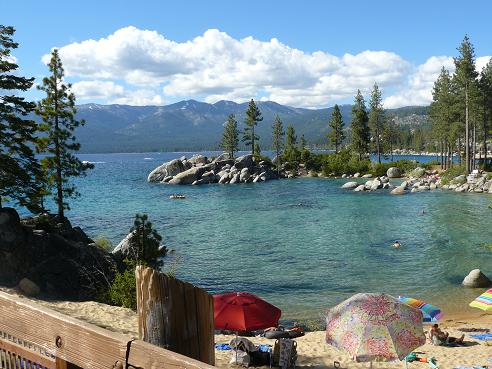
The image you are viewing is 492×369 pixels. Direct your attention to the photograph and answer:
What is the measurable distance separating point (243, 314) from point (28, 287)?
11.5 meters

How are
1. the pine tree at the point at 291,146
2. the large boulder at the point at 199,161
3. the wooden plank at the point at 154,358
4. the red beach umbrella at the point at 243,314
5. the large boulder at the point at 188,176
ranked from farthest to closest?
the pine tree at the point at 291,146, the large boulder at the point at 199,161, the large boulder at the point at 188,176, the red beach umbrella at the point at 243,314, the wooden plank at the point at 154,358

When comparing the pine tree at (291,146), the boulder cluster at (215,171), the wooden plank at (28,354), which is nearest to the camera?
the wooden plank at (28,354)

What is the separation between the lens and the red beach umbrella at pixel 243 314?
13430 mm

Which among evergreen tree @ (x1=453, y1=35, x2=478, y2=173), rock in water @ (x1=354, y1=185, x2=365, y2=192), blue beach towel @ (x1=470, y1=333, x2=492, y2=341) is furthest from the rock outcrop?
evergreen tree @ (x1=453, y1=35, x2=478, y2=173)

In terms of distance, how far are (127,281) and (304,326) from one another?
24.6 ft

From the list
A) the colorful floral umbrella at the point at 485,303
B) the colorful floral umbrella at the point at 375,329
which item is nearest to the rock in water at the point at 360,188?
the colorful floral umbrella at the point at 485,303

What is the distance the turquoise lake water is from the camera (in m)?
24.1

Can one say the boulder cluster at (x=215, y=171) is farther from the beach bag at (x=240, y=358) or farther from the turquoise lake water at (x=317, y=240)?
the beach bag at (x=240, y=358)

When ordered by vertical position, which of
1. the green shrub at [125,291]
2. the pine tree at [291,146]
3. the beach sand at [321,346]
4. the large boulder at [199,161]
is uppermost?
the pine tree at [291,146]

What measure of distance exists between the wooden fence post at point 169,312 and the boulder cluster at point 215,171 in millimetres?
84128

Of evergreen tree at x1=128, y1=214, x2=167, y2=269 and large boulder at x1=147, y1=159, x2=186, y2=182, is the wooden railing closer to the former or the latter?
evergreen tree at x1=128, y1=214, x2=167, y2=269

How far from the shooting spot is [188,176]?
292 feet

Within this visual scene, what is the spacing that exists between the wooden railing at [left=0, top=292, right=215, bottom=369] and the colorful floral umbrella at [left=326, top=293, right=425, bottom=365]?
864 cm

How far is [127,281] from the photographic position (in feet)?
63.3
